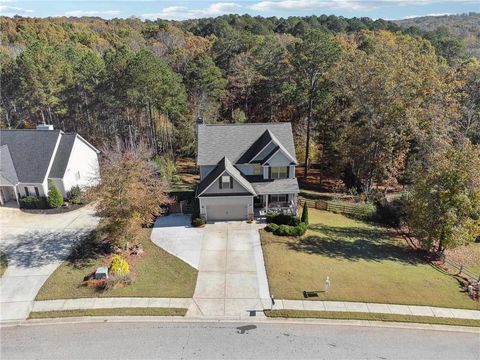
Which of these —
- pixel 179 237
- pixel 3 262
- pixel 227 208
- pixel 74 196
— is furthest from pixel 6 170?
pixel 227 208

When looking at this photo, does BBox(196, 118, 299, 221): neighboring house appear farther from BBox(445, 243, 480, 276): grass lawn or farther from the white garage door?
BBox(445, 243, 480, 276): grass lawn

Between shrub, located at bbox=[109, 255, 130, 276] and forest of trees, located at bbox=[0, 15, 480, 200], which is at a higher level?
forest of trees, located at bbox=[0, 15, 480, 200]

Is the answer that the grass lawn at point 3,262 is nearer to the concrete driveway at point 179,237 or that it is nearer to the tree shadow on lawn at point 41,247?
the tree shadow on lawn at point 41,247

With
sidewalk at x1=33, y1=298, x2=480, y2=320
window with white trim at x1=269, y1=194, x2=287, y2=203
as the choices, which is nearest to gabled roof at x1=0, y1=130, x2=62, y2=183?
A: sidewalk at x1=33, y1=298, x2=480, y2=320

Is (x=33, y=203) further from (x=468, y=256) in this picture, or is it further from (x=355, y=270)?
(x=468, y=256)

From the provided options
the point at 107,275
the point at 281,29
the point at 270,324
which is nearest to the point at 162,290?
the point at 107,275

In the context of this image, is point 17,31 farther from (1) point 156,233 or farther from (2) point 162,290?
(2) point 162,290

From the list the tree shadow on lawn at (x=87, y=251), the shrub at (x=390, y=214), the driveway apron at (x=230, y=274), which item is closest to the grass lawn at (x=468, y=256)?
the shrub at (x=390, y=214)
